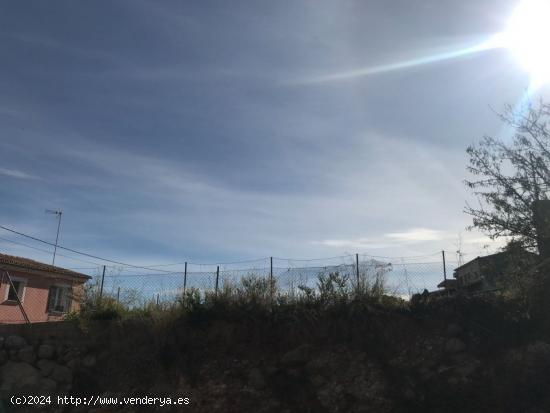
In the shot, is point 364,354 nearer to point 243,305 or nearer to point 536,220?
point 243,305

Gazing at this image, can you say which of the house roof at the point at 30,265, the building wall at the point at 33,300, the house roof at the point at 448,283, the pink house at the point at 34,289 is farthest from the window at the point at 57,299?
the house roof at the point at 448,283

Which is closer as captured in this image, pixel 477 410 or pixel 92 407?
pixel 477 410

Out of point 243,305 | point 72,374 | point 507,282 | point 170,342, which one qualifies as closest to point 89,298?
point 72,374

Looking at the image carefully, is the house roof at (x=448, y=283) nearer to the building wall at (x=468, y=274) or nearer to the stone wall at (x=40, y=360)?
the building wall at (x=468, y=274)

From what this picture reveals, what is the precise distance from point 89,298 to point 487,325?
32.7 feet

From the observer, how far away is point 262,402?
9508 millimetres

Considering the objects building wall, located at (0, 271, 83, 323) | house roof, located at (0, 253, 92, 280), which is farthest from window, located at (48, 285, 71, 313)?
house roof, located at (0, 253, 92, 280)

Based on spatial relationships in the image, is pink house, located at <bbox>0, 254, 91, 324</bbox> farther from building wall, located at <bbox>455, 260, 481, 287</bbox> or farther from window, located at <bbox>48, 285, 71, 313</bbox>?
building wall, located at <bbox>455, 260, 481, 287</bbox>

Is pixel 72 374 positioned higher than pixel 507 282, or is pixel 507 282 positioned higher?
pixel 507 282

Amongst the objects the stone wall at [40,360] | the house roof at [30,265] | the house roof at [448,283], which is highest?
the house roof at [30,265]

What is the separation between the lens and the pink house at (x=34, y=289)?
25.6 meters

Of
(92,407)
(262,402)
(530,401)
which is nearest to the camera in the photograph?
(530,401)

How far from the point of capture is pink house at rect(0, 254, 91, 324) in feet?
84.0

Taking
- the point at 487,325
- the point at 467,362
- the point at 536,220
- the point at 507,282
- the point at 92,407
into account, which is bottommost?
the point at 92,407
